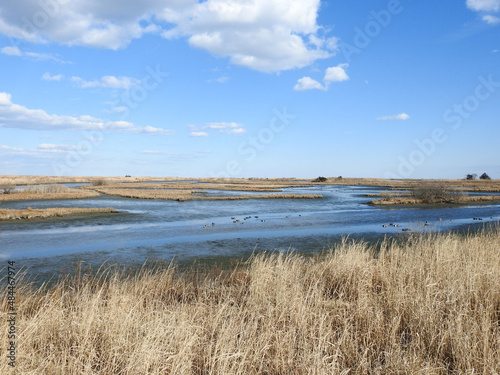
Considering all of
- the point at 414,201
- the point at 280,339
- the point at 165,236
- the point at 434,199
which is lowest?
the point at 165,236

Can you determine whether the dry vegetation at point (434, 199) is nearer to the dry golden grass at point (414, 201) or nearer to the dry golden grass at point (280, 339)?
the dry golden grass at point (414, 201)

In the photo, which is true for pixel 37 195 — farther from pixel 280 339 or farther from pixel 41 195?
pixel 280 339

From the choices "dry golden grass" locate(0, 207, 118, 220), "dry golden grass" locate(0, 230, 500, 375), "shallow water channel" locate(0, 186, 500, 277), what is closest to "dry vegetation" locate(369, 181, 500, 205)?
"shallow water channel" locate(0, 186, 500, 277)

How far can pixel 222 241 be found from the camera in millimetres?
21125

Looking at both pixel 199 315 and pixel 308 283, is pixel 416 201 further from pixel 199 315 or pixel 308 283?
pixel 199 315

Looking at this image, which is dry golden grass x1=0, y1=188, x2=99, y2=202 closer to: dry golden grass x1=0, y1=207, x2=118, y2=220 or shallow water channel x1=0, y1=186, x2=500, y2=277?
dry golden grass x1=0, y1=207, x2=118, y2=220

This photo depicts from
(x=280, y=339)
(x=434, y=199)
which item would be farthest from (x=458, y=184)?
(x=280, y=339)

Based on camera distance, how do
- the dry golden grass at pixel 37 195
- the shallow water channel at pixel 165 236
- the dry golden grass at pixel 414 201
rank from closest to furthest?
the shallow water channel at pixel 165 236
the dry golden grass at pixel 414 201
the dry golden grass at pixel 37 195

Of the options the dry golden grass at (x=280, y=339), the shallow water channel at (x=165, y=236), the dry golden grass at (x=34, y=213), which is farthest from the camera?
the dry golden grass at (x=34, y=213)

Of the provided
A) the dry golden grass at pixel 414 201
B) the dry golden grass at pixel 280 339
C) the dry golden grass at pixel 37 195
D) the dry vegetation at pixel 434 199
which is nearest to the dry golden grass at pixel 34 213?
the dry golden grass at pixel 37 195

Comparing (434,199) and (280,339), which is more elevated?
(434,199)

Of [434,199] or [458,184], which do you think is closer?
[434,199]

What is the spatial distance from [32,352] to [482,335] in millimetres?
6718

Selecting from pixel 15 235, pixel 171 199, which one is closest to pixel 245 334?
pixel 15 235
